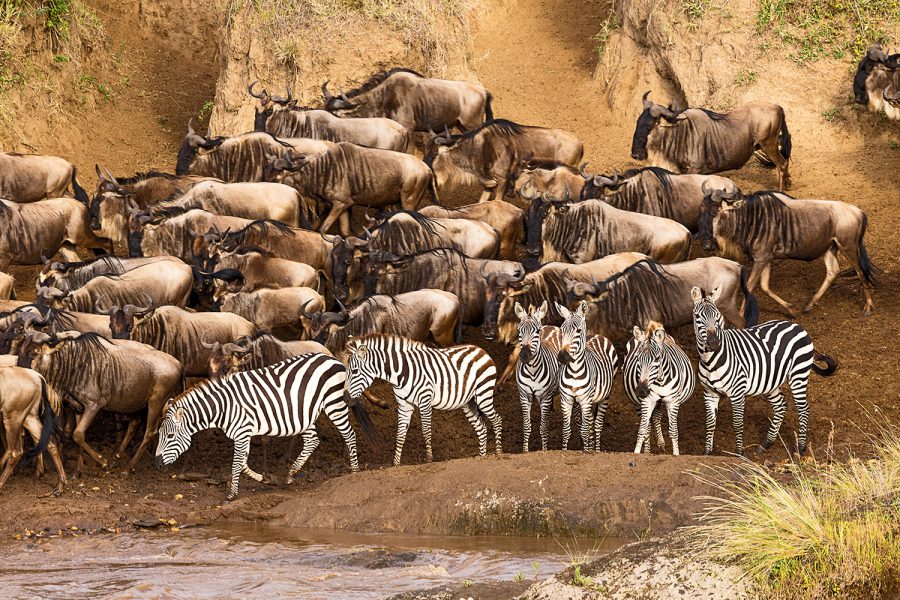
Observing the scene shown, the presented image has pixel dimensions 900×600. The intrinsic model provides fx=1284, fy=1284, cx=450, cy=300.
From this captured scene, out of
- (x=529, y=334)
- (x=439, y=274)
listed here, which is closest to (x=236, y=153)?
(x=439, y=274)

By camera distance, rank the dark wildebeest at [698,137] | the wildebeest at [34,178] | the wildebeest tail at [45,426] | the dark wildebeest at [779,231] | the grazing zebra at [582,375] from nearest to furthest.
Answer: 1. the wildebeest tail at [45,426]
2. the grazing zebra at [582,375]
3. the dark wildebeest at [779,231]
4. the wildebeest at [34,178]
5. the dark wildebeest at [698,137]

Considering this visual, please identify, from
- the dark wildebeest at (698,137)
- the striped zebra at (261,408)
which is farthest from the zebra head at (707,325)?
the dark wildebeest at (698,137)

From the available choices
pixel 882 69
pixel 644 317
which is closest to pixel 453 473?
pixel 644 317

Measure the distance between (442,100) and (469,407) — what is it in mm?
8182

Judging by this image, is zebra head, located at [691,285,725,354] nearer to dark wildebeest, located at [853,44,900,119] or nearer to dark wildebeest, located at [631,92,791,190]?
dark wildebeest, located at [631,92,791,190]

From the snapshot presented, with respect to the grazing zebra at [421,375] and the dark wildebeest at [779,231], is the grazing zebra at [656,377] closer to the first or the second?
the grazing zebra at [421,375]

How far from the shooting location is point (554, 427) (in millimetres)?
12742

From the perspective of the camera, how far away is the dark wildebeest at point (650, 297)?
1330 cm

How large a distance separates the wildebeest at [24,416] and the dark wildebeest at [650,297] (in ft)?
17.6

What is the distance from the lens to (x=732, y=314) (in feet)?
44.2

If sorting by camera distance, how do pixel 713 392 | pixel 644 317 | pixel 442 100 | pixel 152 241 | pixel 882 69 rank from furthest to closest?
1. pixel 442 100
2. pixel 882 69
3. pixel 152 241
4. pixel 644 317
5. pixel 713 392

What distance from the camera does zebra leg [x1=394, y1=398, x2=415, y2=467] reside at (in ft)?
37.8

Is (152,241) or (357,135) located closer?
(152,241)

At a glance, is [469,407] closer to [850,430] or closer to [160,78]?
[850,430]
